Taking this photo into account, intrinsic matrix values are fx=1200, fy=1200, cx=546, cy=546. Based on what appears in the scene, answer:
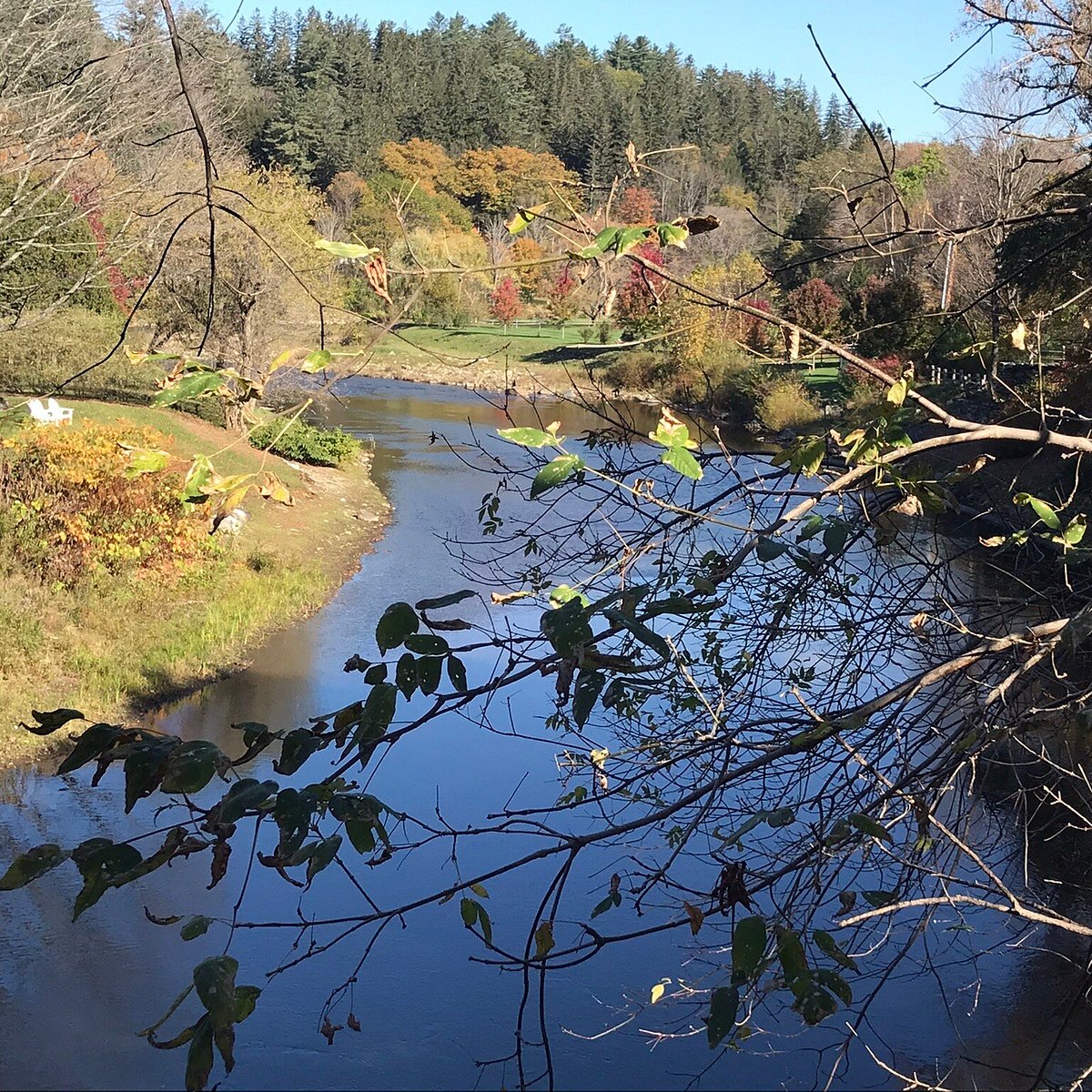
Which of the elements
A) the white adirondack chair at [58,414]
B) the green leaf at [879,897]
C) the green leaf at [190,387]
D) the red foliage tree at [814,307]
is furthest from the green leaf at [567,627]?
the white adirondack chair at [58,414]

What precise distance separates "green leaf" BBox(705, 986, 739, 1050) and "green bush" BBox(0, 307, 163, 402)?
15148 mm

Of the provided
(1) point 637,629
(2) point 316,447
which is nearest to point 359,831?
(1) point 637,629

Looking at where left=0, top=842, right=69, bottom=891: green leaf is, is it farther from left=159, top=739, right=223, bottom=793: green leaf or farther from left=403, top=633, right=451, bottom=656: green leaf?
left=403, top=633, right=451, bottom=656: green leaf

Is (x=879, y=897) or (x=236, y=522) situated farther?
(x=236, y=522)

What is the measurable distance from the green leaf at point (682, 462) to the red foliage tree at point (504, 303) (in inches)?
97.8

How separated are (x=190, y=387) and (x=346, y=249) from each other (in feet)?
1.01

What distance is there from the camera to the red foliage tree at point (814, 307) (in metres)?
5.00

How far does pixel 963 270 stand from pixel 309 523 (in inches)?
500

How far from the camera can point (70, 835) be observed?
7469mm

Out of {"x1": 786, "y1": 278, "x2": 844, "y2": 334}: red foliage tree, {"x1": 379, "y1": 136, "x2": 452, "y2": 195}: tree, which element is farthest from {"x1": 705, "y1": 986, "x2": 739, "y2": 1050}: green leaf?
{"x1": 379, "y1": 136, "x2": 452, "y2": 195}: tree

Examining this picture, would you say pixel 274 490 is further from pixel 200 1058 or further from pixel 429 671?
pixel 200 1058

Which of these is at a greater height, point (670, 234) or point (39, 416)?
point (670, 234)

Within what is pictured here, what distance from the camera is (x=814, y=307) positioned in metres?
12.1

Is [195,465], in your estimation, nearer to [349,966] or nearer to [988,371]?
[988,371]
